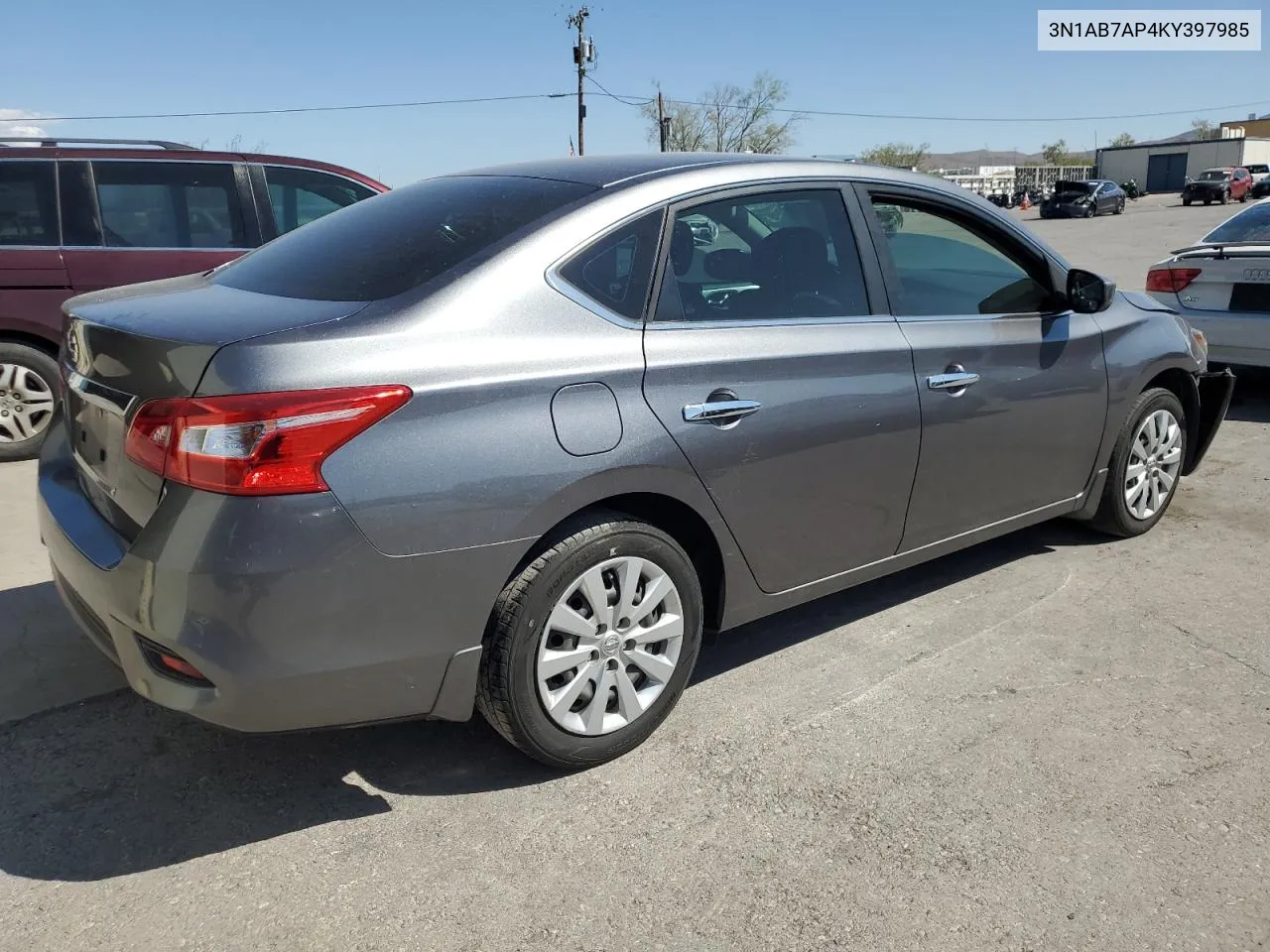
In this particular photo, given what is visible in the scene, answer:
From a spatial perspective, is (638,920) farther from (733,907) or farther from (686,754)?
(686,754)

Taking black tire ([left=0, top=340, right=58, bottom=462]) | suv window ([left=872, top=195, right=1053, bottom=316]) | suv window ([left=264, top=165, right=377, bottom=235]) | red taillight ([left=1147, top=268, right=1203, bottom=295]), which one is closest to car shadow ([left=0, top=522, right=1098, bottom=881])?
suv window ([left=872, top=195, right=1053, bottom=316])

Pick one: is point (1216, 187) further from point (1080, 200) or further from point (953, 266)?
point (953, 266)

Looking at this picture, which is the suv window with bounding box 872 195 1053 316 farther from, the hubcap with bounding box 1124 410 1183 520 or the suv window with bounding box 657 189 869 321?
the hubcap with bounding box 1124 410 1183 520

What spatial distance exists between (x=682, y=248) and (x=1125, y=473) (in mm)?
2595

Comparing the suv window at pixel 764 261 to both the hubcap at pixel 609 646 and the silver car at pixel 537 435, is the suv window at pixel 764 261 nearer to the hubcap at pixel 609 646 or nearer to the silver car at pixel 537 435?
the silver car at pixel 537 435

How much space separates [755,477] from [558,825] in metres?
1.12

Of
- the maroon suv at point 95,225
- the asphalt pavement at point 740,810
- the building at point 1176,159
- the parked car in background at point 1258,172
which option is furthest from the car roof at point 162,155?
the building at point 1176,159

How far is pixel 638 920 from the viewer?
7.80ft

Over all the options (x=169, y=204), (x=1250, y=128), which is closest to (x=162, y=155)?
(x=169, y=204)

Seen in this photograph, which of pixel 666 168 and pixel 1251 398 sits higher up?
pixel 666 168

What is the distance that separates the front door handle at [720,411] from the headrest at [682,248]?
0.40m

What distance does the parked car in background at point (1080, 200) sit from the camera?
44.0 m

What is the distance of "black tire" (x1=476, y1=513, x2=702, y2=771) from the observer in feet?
8.79

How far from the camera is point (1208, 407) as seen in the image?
5.14 m
